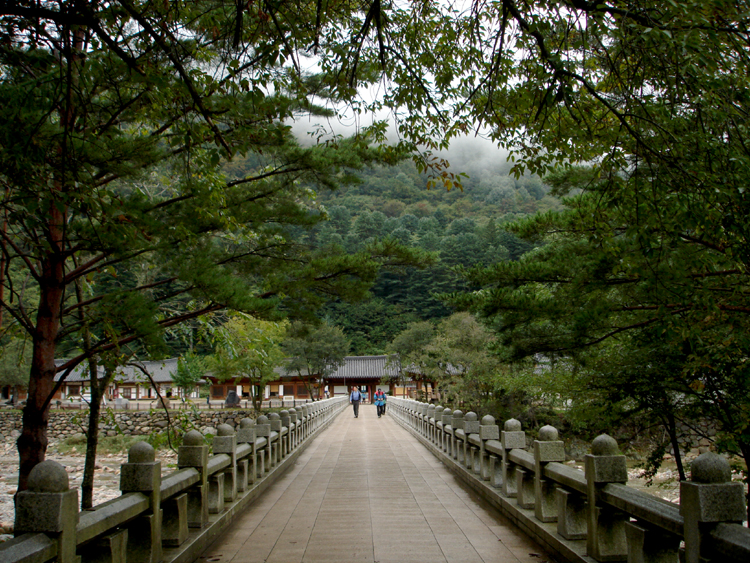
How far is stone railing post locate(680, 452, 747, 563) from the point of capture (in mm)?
2496

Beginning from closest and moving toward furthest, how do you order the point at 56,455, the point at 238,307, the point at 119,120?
1. the point at 238,307
2. the point at 119,120
3. the point at 56,455

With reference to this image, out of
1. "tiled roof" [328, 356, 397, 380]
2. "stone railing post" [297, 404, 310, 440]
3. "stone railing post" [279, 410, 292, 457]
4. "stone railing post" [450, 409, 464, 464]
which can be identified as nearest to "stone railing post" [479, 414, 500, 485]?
"stone railing post" [450, 409, 464, 464]

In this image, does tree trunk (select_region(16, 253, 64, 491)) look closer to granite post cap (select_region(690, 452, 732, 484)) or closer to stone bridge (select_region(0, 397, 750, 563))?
stone bridge (select_region(0, 397, 750, 563))

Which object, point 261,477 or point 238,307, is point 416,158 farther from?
point 261,477

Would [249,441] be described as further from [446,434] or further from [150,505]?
[446,434]

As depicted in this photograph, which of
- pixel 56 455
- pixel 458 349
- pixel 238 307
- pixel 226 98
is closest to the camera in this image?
pixel 226 98

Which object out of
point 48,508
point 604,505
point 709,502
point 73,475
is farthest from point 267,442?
point 73,475

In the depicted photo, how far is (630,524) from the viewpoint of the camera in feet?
10.6

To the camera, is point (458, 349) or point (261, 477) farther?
point (458, 349)

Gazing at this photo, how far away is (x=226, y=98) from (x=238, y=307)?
8.89 ft

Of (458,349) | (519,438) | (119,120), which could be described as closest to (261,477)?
(519,438)

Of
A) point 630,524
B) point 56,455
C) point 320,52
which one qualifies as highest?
point 320,52

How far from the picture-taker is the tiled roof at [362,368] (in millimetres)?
53506

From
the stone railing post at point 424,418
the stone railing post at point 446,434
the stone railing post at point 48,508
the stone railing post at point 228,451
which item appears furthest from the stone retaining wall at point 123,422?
the stone railing post at point 48,508
